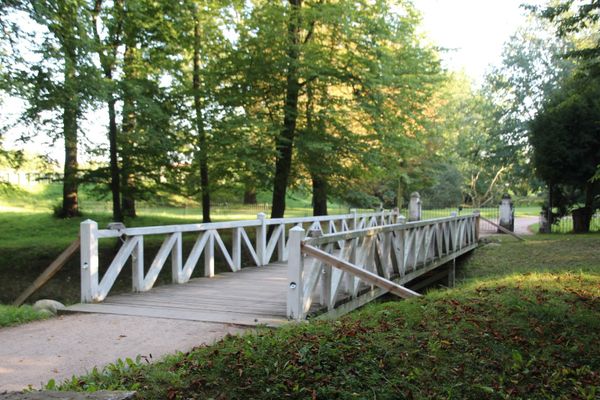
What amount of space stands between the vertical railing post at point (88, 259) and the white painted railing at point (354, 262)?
2.82 m

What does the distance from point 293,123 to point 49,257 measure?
27.3 feet

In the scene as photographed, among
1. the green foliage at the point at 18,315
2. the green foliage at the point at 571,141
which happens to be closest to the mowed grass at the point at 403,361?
the green foliage at the point at 18,315

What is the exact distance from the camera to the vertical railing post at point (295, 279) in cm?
636

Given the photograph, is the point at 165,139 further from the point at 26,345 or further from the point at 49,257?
the point at 26,345

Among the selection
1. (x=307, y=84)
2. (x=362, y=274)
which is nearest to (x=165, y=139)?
(x=307, y=84)

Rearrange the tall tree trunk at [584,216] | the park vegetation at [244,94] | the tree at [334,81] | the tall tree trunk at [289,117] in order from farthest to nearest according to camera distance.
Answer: the tall tree trunk at [584,216] < the tall tree trunk at [289,117] < the tree at [334,81] < the park vegetation at [244,94]

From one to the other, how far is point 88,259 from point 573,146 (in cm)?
2137

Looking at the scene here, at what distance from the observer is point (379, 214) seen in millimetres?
18844

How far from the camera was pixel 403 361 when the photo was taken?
4.00 meters

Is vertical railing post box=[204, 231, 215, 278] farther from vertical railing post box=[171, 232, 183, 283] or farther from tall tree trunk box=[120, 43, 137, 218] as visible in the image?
tall tree trunk box=[120, 43, 137, 218]

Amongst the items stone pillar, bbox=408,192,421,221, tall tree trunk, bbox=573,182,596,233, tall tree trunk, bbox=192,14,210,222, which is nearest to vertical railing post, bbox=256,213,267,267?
tall tree trunk, bbox=192,14,210,222

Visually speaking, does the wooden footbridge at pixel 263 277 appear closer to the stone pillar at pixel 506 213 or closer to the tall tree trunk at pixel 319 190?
the tall tree trunk at pixel 319 190

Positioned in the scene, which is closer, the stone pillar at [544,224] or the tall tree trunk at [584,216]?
the tall tree trunk at [584,216]

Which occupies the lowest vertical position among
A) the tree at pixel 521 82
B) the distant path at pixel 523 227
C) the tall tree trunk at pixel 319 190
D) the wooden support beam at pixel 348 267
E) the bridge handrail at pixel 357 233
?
the distant path at pixel 523 227
